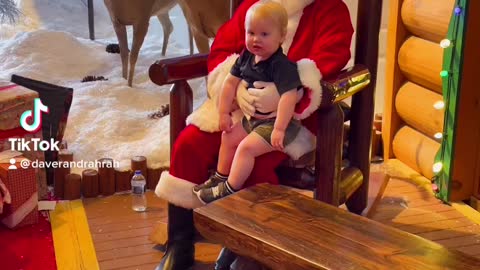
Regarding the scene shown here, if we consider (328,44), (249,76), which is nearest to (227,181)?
(249,76)

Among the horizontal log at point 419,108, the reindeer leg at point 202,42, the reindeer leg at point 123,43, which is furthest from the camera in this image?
the reindeer leg at point 123,43

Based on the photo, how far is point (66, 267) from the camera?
2012 millimetres

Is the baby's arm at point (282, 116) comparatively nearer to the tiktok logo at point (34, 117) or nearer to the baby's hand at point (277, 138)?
the baby's hand at point (277, 138)

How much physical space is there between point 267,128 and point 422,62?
113 cm

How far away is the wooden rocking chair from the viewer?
178 centimetres

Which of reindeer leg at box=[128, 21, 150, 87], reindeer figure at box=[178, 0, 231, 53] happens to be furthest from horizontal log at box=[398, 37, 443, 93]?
reindeer leg at box=[128, 21, 150, 87]

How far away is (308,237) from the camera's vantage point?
1.40 metres

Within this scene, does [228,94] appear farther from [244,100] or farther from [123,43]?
[123,43]

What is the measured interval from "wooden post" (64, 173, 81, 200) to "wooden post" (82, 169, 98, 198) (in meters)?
0.02

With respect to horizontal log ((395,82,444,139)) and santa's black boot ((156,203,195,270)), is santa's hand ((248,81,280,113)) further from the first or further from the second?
horizontal log ((395,82,444,139))

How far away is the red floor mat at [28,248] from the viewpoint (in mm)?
2020

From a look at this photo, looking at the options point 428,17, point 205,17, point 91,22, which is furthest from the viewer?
point 91,22

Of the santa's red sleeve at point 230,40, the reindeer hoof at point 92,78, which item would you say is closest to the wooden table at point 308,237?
the santa's red sleeve at point 230,40

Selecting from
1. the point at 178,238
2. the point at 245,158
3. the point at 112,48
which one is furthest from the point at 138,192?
the point at 112,48
